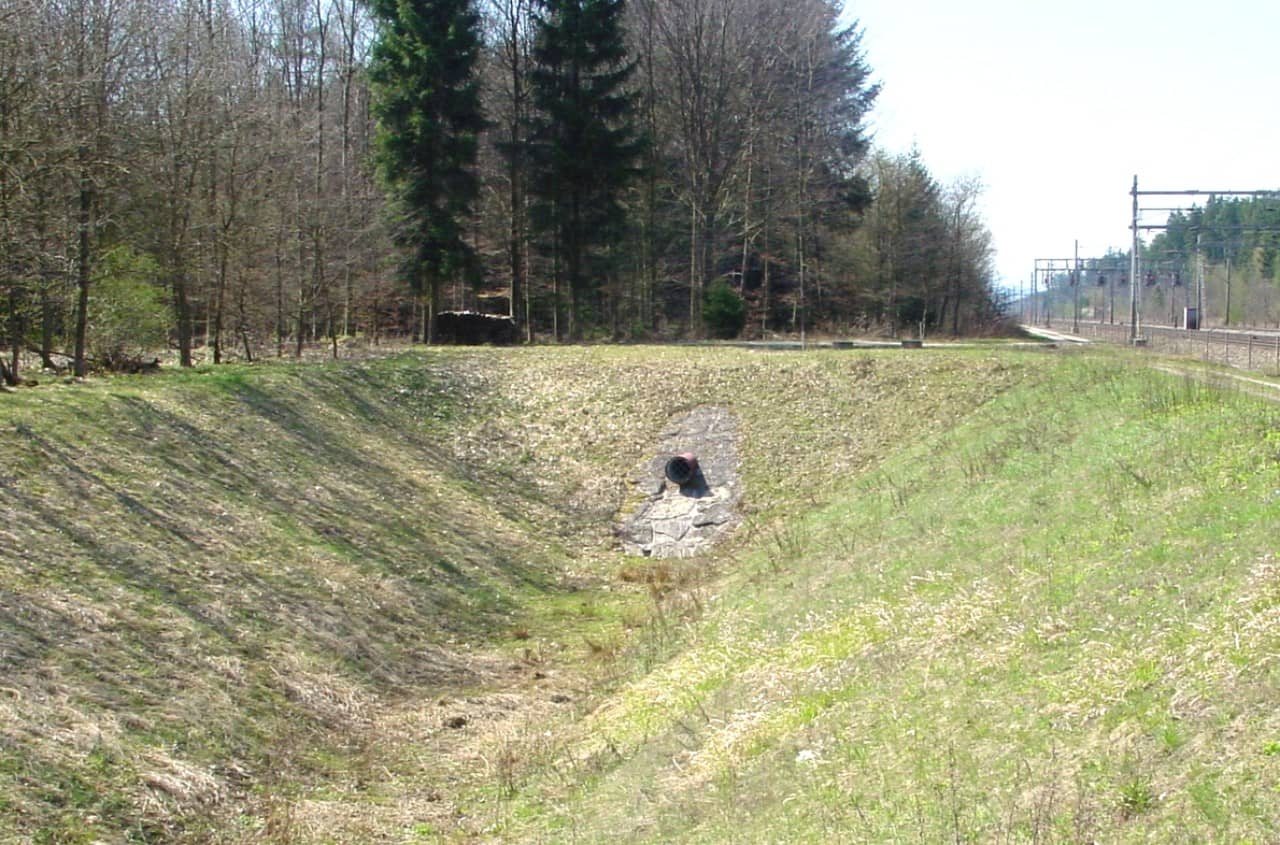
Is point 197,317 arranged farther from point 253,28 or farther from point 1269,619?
point 1269,619

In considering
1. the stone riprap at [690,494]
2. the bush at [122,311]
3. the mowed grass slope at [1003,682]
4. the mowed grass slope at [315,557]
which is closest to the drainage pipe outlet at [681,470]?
the stone riprap at [690,494]

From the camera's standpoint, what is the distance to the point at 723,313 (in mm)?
40500

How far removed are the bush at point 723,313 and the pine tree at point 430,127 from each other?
8.55 metres

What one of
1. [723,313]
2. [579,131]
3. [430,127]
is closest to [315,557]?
[430,127]

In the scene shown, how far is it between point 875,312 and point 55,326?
36.3 metres

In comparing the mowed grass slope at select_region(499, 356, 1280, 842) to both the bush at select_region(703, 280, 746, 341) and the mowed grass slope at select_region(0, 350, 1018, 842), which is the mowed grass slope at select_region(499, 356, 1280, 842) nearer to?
the mowed grass slope at select_region(0, 350, 1018, 842)

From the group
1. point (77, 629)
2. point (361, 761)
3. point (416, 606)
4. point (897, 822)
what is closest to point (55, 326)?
point (416, 606)

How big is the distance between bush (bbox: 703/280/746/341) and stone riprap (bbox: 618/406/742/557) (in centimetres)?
1406

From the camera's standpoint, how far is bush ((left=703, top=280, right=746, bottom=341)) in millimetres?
40562

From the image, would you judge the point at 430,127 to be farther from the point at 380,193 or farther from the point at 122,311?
the point at 122,311

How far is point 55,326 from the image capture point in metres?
23.6

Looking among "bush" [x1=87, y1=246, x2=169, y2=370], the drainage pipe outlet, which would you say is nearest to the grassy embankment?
the drainage pipe outlet

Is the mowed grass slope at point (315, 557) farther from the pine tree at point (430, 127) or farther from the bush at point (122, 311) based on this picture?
the pine tree at point (430, 127)

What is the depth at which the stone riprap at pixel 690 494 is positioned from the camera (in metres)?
22.1
